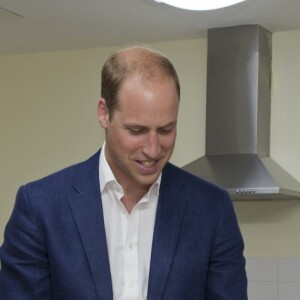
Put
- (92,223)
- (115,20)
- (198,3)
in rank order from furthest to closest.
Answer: (115,20) → (198,3) → (92,223)

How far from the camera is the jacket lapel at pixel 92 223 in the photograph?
5.39 ft

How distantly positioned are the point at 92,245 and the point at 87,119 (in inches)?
111

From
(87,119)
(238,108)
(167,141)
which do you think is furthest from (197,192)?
(87,119)

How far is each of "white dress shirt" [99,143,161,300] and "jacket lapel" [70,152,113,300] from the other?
26 mm

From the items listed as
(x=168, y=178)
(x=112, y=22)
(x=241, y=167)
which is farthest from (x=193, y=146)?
(x=168, y=178)

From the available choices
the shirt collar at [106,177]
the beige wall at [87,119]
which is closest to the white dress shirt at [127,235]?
the shirt collar at [106,177]

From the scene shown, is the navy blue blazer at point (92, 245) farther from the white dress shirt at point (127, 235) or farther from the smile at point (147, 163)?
the smile at point (147, 163)

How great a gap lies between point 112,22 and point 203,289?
238cm

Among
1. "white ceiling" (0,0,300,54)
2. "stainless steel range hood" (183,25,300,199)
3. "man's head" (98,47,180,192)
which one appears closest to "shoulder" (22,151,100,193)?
"man's head" (98,47,180,192)

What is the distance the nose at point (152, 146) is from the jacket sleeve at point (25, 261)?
0.29m

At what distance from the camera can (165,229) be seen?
170 centimetres

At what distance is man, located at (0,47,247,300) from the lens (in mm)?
1596

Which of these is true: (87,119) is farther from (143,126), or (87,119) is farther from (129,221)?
(143,126)

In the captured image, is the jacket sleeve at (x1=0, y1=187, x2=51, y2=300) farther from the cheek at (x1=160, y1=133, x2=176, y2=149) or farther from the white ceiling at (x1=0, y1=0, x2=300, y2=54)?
the white ceiling at (x1=0, y1=0, x2=300, y2=54)
